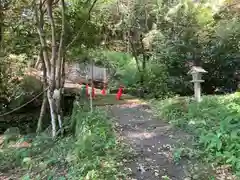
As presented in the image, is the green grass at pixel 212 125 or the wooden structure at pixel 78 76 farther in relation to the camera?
the wooden structure at pixel 78 76

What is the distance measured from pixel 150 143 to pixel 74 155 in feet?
4.06

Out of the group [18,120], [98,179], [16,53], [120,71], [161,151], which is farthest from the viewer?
[120,71]

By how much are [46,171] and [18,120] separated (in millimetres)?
6474

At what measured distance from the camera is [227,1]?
13414 millimetres

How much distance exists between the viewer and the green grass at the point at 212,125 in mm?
4461

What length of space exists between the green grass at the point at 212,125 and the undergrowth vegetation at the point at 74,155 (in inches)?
48.9

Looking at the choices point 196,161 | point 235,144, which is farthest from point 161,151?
point 235,144

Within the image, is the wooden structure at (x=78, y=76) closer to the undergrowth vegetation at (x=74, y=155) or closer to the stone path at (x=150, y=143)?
the undergrowth vegetation at (x=74, y=155)

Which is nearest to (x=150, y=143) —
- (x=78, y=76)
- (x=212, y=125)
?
(x=212, y=125)

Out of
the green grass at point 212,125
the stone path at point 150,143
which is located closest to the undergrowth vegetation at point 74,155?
the stone path at point 150,143

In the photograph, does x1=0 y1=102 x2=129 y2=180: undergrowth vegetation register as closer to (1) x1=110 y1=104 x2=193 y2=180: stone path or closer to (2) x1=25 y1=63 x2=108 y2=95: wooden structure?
(1) x1=110 y1=104 x2=193 y2=180: stone path

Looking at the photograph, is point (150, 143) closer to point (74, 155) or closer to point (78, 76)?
point (74, 155)

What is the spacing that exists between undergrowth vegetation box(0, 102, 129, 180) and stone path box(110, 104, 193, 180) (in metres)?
0.26

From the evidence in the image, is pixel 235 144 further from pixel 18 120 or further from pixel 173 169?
pixel 18 120
